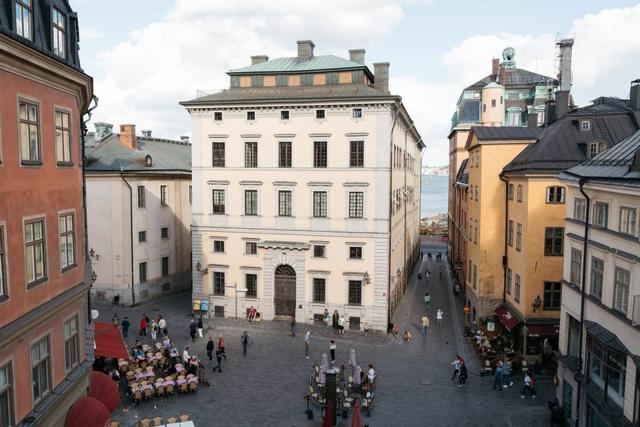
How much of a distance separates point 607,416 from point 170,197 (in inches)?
1553

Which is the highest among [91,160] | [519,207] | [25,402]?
[91,160]

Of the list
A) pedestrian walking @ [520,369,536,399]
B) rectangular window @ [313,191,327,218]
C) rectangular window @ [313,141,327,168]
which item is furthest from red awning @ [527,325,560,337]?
rectangular window @ [313,141,327,168]

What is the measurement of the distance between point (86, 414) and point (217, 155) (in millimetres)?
26174

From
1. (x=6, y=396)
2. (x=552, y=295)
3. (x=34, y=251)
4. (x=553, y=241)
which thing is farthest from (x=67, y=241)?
(x=552, y=295)

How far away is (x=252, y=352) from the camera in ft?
109

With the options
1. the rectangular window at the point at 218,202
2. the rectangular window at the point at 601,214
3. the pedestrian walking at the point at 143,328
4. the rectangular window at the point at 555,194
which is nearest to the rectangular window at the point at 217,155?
the rectangular window at the point at 218,202

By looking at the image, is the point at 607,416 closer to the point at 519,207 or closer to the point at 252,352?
the point at 519,207

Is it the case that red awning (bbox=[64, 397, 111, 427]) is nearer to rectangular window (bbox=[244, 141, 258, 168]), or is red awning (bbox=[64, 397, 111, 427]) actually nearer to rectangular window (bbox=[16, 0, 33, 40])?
rectangular window (bbox=[16, 0, 33, 40])

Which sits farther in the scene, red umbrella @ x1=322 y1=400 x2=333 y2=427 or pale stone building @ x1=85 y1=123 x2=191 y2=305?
pale stone building @ x1=85 y1=123 x2=191 y2=305

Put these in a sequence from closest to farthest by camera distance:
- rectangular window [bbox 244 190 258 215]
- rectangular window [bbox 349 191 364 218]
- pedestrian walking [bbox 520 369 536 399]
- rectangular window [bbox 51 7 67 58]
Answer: rectangular window [bbox 51 7 67 58] < pedestrian walking [bbox 520 369 536 399] < rectangular window [bbox 349 191 364 218] < rectangular window [bbox 244 190 258 215]

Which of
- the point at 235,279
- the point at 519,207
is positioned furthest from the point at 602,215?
the point at 235,279

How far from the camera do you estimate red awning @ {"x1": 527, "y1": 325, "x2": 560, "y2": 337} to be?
30.8m

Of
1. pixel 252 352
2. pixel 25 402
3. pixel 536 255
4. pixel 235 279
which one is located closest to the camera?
pixel 25 402

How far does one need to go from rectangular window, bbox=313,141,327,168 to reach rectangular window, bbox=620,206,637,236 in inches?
888
